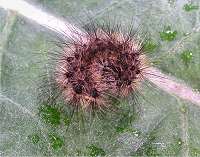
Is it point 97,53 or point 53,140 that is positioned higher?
point 97,53

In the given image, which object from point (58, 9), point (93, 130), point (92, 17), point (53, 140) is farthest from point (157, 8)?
point (53, 140)

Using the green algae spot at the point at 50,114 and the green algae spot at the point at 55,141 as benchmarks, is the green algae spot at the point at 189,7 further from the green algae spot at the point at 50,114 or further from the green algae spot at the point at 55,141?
the green algae spot at the point at 55,141

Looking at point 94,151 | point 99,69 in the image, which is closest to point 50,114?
point 94,151

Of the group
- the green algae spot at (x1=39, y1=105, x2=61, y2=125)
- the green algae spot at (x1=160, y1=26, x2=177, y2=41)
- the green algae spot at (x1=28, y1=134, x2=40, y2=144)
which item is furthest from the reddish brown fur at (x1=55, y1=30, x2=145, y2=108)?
the green algae spot at (x1=28, y1=134, x2=40, y2=144)

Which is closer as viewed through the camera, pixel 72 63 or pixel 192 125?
pixel 72 63

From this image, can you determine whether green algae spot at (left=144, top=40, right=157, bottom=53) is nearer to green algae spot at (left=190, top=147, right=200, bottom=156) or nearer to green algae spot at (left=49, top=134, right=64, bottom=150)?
green algae spot at (left=190, top=147, right=200, bottom=156)

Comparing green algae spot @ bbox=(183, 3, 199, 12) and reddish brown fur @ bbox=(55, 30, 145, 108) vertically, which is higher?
green algae spot @ bbox=(183, 3, 199, 12)

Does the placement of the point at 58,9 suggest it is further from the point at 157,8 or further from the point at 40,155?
the point at 40,155
